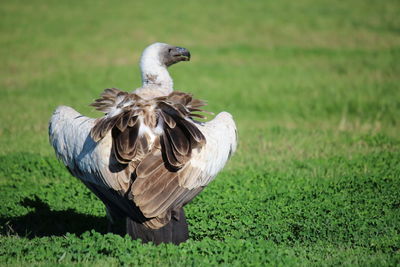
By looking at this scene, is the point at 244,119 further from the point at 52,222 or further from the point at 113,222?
the point at 113,222

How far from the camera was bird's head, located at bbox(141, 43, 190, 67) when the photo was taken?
6.79 metres

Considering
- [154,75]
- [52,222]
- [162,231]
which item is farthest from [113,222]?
[154,75]

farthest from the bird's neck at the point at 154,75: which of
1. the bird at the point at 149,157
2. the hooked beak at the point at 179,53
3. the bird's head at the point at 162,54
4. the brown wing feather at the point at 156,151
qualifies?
the brown wing feather at the point at 156,151

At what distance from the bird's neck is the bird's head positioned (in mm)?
42

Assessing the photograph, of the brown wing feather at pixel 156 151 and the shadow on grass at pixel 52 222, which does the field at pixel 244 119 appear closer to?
the shadow on grass at pixel 52 222

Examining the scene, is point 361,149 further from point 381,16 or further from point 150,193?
point 381,16

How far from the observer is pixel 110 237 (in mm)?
5590

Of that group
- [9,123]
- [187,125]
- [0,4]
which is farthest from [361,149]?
[0,4]

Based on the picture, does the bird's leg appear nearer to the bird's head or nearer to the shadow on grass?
the shadow on grass

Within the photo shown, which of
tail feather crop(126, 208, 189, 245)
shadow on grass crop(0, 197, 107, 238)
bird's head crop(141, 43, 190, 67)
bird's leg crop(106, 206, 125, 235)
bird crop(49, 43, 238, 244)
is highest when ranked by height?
bird's head crop(141, 43, 190, 67)

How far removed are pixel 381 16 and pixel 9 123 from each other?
1643cm

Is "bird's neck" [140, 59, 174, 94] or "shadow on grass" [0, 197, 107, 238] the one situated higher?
"bird's neck" [140, 59, 174, 94]

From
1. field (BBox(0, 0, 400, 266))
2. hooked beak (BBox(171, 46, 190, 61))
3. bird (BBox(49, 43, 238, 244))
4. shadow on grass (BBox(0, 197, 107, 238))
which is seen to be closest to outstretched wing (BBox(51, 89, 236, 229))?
bird (BBox(49, 43, 238, 244))

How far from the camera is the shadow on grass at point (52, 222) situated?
716 cm
